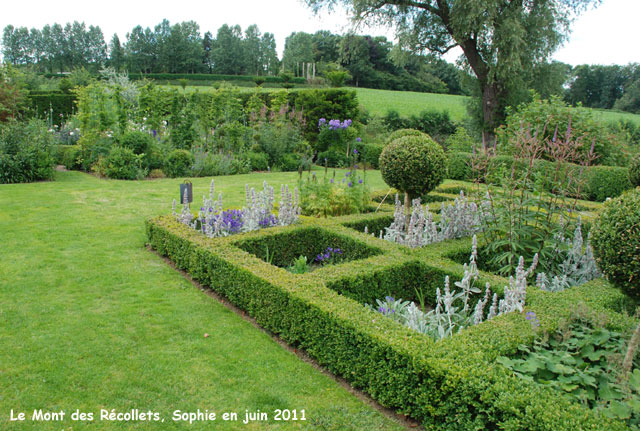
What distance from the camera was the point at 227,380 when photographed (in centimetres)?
302

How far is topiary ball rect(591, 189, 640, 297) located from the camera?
2.70m

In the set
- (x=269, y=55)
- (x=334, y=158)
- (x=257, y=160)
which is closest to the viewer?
(x=257, y=160)

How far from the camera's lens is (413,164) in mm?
5488

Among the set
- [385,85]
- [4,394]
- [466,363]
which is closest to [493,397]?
[466,363]

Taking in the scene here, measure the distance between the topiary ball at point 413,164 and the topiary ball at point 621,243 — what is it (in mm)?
2689

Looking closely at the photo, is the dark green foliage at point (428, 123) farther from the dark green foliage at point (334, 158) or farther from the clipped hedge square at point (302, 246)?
the clipped hedge square at point (302, 246)

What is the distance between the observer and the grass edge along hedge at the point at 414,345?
7.16ft

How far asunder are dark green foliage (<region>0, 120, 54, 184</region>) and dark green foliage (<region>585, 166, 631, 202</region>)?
12637mm

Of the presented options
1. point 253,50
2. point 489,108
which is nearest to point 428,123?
point 489,108

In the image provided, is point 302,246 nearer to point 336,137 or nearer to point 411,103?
point 336,137

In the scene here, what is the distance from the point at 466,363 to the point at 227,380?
5.34ft

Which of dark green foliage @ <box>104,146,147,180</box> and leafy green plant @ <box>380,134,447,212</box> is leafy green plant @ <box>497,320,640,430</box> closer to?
leafy green plant @ <box>380,134,447,212</box>

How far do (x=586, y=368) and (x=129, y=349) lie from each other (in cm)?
318

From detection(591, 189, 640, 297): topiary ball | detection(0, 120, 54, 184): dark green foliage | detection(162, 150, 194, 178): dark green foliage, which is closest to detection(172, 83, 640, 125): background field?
detection(162, 150, 194, 178): dark green foliage
